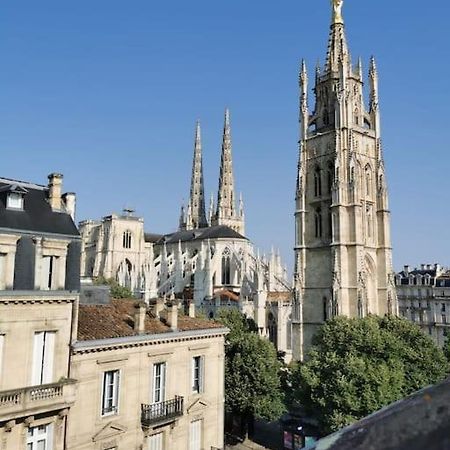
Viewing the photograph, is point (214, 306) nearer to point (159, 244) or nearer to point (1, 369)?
point (159, 244)

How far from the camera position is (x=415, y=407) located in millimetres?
1861

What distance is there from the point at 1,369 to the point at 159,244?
79371 millimetres

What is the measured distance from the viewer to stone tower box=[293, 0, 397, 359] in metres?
45.9

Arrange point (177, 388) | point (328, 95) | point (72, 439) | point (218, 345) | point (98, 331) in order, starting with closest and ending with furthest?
point (72, 439), point (98, 331), point (177, 388), point (218, 345), point (328, 95)

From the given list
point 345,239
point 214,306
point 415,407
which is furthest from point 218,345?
point 214,306

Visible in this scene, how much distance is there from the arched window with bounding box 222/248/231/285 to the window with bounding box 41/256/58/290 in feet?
190

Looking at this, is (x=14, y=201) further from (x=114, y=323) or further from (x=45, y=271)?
(x=114, y=323)

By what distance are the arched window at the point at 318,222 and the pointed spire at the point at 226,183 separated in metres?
50.0

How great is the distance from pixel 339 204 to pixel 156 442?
33204 mm

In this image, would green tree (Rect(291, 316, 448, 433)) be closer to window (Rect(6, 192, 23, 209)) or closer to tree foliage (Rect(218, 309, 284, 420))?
tree foliage (Rect(218, 309, 284, 420))

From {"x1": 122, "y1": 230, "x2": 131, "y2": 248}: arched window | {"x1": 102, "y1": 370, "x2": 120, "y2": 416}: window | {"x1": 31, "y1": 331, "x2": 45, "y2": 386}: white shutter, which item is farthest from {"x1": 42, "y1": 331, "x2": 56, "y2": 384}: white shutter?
{"x1": 122, "y1": 230, "x2": 131, "y2": 248}: arched window

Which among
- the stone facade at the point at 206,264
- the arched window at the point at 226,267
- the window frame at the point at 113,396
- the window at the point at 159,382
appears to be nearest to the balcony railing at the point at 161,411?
the window at the point at 159,382

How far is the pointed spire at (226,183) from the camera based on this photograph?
100 m

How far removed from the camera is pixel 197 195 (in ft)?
355
